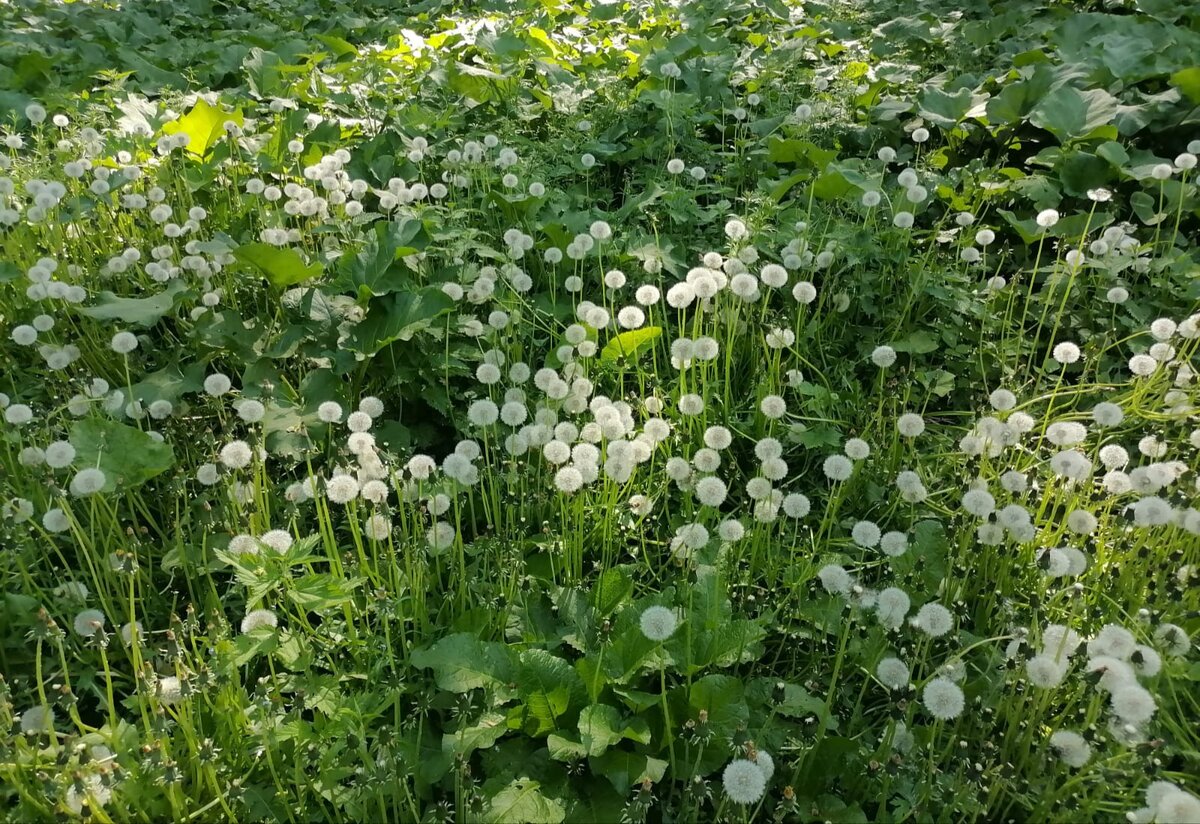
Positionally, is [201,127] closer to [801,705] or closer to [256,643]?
[256,643]

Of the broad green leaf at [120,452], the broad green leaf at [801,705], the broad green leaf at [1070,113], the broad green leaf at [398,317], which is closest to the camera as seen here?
the broad green leaf at [801,705]

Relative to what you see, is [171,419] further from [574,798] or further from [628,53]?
[628,53]

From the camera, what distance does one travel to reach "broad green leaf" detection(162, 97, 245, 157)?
3.50 m

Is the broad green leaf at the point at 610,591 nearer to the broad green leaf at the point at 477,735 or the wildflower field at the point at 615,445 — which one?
the wildflower field at the point at 615,445

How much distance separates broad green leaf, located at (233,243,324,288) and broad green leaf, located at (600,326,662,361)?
93 centimetres

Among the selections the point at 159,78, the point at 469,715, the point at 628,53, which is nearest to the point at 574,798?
the point at 469,715

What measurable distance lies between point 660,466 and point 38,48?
5.10m

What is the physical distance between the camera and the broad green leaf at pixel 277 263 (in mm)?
2533

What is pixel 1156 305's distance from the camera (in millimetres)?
2936

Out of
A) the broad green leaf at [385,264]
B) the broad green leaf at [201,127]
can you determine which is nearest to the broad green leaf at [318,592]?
the broad green leaf at [385,264]

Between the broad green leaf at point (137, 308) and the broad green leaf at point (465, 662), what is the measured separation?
144 cm

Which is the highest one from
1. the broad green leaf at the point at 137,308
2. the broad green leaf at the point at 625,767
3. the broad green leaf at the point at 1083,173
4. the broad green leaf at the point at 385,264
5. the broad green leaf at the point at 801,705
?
the broad green leaf at the point at 385,264

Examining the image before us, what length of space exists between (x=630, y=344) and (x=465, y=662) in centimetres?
115

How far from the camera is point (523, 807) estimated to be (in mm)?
1500
